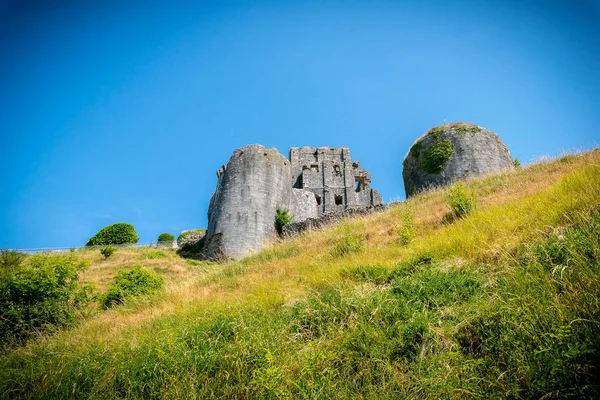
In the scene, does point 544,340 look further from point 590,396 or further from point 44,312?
point 44,312

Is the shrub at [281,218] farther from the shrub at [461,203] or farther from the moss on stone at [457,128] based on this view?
the shrub at [461,203]

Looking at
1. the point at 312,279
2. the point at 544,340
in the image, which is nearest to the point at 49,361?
the point at 312,279

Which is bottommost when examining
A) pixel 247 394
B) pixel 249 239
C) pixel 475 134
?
pixel 247 394

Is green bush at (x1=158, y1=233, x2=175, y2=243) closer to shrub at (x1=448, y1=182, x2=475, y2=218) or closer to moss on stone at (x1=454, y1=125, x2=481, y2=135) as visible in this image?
moss on stone at (x1=454, y1=125, x2=481, y2=135)

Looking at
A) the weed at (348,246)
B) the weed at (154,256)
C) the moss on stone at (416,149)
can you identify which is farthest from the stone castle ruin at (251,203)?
the weed at (348,246)

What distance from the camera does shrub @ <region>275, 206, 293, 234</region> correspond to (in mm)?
22031

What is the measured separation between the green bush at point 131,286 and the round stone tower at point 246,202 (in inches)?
375

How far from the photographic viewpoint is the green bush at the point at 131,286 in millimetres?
8688

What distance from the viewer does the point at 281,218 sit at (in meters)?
22.2

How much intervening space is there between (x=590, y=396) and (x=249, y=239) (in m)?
19.1

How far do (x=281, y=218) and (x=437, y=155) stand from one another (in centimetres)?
1081

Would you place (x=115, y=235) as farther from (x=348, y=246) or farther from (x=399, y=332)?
(x=399, y=332)

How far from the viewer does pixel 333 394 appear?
2.71 metres

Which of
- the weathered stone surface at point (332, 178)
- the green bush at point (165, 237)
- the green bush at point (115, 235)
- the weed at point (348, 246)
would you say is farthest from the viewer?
the green bush at point (165, 237)
